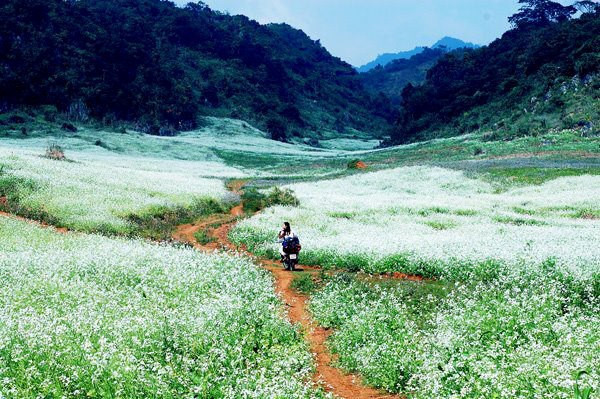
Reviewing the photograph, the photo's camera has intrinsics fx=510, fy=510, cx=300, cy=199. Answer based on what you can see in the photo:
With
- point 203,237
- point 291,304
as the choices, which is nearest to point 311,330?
point 291,304

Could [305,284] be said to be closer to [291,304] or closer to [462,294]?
[291,304]

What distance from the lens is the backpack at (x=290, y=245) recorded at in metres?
20.7

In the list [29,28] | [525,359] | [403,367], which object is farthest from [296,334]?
[29,28]

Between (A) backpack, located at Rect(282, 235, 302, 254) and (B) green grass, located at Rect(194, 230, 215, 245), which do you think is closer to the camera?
(A) backpack, located at Rect(282, 235, 302, 254)

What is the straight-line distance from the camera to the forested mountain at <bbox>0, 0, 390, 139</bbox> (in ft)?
378

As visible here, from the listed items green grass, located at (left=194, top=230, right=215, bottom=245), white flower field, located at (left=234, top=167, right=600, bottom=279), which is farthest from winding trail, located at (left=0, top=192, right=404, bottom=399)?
white flower field, located at (left=234, top=167, right=600, bottom=279)

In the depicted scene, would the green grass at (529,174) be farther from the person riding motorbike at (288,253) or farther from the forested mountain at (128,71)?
the forested mountain at (128,71)

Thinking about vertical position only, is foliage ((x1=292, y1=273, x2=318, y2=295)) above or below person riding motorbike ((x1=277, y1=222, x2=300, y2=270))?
below

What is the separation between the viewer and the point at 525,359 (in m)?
8.86

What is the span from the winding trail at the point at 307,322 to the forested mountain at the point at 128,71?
9887 centimetres

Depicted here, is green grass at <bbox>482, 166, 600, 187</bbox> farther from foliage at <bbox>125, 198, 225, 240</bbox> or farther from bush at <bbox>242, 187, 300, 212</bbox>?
foliage at <bbox>125, 198, 225, 240</bbox>

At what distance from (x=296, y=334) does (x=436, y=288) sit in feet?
17.6

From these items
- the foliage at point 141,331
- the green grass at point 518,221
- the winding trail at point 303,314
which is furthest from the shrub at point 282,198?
the foliage at point 141,331

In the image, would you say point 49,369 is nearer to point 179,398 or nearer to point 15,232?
point 179,398
